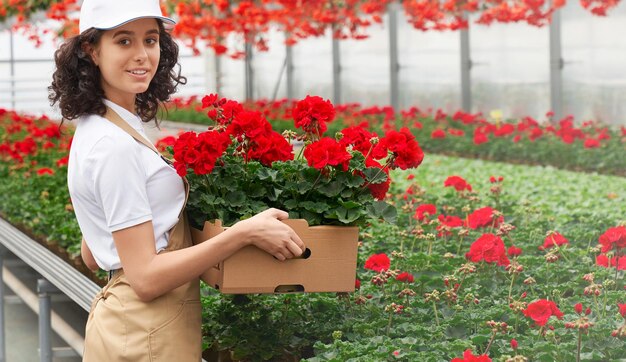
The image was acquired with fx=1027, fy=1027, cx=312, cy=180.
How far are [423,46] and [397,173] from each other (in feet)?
30.3

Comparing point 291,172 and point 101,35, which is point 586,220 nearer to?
point 291,172

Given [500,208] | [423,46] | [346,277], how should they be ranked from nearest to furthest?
1. [346,277]
2. [500,208]
3. [423,46]

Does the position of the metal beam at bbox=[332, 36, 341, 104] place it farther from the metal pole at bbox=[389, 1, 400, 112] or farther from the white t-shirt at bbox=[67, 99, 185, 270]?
the white t-shirt at bbox=[67, 99, 185, 270]

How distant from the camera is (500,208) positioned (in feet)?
15.8

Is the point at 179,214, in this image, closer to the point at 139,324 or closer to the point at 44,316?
the point at 139,324

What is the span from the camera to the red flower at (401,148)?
2414 mm

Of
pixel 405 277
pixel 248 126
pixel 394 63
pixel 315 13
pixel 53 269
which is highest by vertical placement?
pixel 315 13

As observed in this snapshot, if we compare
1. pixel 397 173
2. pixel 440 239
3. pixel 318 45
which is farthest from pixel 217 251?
pixel 318 45

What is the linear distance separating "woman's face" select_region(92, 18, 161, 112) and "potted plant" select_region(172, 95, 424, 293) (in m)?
0.17

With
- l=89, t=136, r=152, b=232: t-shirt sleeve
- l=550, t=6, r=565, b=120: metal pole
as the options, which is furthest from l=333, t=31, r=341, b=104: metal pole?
l=89, t=136, r=152, b=232: t-shirt sleeve

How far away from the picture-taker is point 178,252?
2.23 m

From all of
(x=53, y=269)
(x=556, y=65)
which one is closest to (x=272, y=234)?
(x=53, y=269)

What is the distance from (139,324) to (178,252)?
20 centimetres

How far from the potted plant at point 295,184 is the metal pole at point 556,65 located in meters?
10.9
